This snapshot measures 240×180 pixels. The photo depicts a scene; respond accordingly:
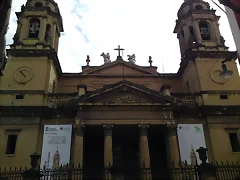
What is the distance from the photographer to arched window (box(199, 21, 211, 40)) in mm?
25766

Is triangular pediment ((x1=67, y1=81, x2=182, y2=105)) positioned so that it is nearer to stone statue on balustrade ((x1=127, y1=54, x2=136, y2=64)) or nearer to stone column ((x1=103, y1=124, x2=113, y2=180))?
stone column ((x1=103, y1=124, x2=113, y2=180))

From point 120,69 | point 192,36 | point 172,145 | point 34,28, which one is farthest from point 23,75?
point 192,36

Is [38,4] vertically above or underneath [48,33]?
above

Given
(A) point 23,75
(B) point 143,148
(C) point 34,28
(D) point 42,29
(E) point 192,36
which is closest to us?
(B) point 143,148

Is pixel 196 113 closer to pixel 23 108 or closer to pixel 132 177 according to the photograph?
pixel 132 177

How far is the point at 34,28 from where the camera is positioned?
25047 millimetres

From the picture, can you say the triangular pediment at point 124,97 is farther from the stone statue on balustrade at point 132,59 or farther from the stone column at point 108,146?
the stone statue on balustrade at point 132,59

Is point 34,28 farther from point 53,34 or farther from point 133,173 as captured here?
point 133,173

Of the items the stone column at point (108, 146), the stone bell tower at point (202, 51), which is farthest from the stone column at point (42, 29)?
the stone bell tower at point (202, 51)

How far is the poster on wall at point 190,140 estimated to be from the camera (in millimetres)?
19250

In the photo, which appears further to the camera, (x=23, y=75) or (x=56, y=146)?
(x=23, y=75)

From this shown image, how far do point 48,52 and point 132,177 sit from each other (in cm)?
1142

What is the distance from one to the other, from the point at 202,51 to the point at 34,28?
14.1m

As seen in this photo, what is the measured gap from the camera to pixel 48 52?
23.2 meters
